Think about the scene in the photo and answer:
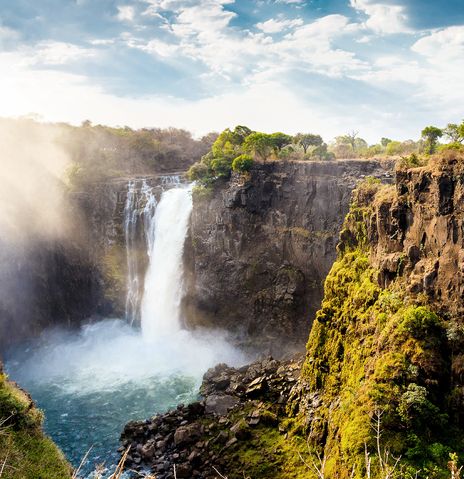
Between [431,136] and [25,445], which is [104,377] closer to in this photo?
[25,445]

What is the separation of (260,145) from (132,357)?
20979 mm

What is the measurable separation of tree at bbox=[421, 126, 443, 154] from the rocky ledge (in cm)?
1701

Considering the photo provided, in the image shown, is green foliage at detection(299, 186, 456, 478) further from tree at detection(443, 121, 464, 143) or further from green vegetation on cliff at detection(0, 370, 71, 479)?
green vegetation on cliff at detection(0, 370, 71, 479)

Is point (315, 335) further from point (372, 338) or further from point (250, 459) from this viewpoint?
point (250, 459)

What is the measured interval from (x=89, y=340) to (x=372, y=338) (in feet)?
94.7

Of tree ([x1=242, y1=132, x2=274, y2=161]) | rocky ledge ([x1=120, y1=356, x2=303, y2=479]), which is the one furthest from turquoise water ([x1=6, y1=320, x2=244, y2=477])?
tree ([x1=242, y1=132, x2=274, y2=161])

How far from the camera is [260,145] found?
125ft

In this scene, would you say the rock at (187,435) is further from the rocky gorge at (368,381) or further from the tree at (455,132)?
the tree at (455,132)

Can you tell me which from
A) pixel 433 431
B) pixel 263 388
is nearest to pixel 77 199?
pixel 263 388

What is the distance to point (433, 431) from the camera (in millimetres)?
15453

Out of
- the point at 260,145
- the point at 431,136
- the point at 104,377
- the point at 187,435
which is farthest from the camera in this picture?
the point at 260,145

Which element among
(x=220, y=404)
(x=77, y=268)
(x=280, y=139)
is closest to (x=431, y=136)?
(x=280, y=139)

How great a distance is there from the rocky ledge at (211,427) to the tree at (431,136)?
55.8 ft

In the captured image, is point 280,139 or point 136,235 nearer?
point 280,139
